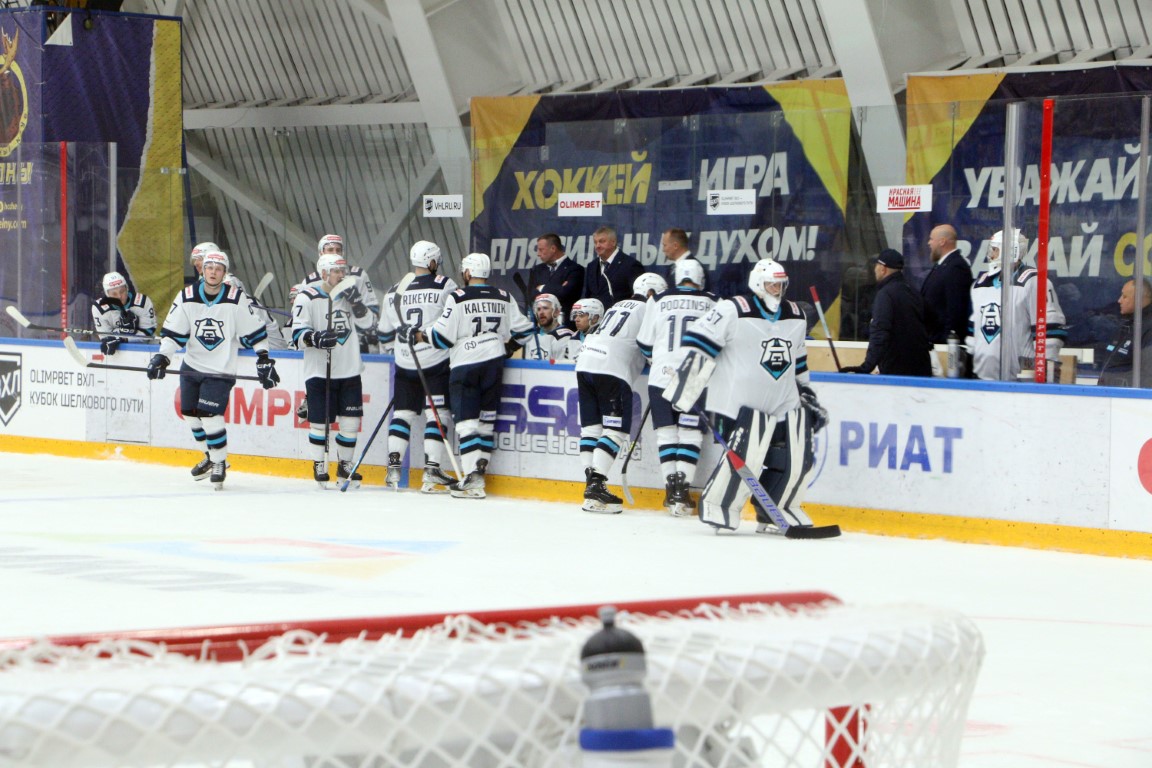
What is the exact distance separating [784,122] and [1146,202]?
3.07m

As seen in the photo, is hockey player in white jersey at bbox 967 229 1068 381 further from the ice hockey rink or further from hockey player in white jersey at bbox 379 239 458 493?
hockey player in white jersey at bbox 379 239 458 493

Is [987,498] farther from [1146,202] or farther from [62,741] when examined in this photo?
[62,741]

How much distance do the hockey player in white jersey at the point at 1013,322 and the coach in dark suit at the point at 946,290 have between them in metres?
0.31

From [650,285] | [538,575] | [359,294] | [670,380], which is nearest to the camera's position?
[538,575]

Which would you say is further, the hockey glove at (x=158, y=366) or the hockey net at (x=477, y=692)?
the hockey glove at (x=158, y=366)

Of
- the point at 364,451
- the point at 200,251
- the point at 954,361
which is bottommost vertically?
the point at 364,451

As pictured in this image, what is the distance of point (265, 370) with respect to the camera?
9.81 meters

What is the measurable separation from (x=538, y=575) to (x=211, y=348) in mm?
3848

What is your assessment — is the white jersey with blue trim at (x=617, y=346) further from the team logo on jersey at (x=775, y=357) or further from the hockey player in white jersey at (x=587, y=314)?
the team logo on jersey at (x=775, y=357)

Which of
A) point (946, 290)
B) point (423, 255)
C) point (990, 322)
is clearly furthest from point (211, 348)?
point (990, 322)

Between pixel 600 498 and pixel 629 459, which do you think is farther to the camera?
pixel 629 459

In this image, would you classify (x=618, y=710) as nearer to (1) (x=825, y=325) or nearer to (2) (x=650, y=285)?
(2) (x=650, y=285)

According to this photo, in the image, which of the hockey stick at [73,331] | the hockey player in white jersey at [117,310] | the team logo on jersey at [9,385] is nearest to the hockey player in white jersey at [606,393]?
the hockey stick at [73,331]

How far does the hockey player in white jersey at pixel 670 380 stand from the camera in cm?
873
